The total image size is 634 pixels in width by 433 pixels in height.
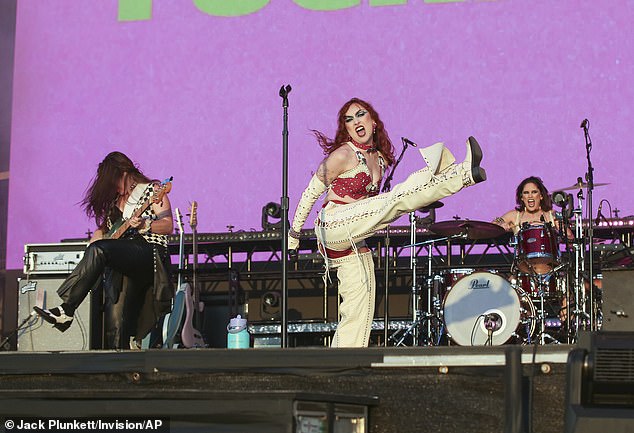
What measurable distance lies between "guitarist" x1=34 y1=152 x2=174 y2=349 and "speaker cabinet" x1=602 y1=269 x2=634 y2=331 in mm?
3005

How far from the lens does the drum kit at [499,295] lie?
7617mm

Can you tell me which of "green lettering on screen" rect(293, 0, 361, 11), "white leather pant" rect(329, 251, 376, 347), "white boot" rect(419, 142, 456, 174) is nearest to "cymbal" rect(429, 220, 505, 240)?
"white leather pant" rect(329, 251, 376, 347)

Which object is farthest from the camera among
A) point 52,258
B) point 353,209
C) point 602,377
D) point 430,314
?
point 430,314

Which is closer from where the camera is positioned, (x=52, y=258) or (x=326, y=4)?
(x=52, y=258)

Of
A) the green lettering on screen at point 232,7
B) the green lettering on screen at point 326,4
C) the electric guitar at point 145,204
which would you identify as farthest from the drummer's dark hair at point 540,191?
the electric guitar at point 145,204

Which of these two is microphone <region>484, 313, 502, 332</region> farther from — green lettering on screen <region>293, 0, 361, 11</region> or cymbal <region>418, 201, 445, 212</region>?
green lettering on screen <region>293, 0, 361, 11</region>

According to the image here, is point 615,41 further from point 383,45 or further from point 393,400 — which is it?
point 393,400

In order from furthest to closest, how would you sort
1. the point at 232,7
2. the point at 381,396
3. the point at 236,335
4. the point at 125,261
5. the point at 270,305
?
the point at 232,7
the point at 270,305
the point at 236,335
the point at 125,261
the point at 381,396

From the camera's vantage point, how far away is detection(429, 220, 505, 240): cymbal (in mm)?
7586

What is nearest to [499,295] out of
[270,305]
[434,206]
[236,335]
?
[434,206]

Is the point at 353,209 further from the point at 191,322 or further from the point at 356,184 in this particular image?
the point at 191,322

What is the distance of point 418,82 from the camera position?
8.88 meters

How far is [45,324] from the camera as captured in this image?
24.6 feet

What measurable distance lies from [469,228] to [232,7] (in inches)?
123
